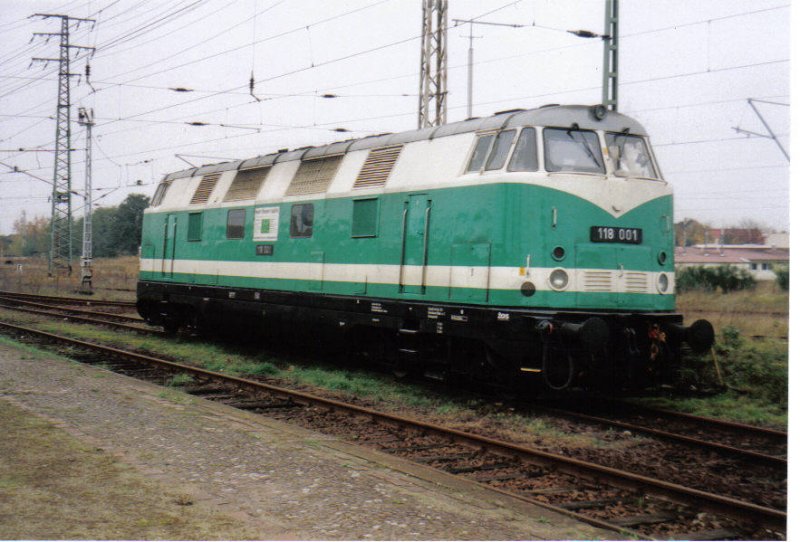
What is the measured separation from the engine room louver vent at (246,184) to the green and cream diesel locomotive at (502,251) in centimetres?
192

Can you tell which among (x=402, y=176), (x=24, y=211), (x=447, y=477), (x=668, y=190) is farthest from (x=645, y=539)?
(x=24, y=211)

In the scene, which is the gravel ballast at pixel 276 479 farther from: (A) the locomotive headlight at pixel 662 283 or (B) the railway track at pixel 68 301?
(B) the railway track at pixel 68 301

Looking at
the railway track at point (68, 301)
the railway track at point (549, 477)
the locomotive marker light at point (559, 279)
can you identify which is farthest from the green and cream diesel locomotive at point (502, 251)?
the railway track at point (68, 301)

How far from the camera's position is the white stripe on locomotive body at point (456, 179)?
9500 millimetres

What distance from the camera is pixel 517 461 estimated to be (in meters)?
7.63

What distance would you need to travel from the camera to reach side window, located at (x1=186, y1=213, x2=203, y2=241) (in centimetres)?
1680

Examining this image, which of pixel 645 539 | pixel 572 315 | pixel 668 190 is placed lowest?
pixel 645 539

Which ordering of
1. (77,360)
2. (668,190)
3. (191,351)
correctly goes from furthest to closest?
(191,351) < (77,360) < (668,190)

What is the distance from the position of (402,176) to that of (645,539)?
709 centimetres

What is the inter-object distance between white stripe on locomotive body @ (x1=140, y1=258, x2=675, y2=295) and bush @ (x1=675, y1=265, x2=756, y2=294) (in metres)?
3.31

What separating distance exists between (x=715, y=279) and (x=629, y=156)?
5503mm

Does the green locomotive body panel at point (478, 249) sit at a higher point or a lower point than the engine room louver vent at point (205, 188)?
lower

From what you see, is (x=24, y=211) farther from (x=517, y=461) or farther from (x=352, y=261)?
(x=517, y=461)

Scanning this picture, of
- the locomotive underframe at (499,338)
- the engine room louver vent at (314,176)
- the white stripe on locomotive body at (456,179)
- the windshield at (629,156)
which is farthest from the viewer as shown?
the engine room louver vent at (314,176)
